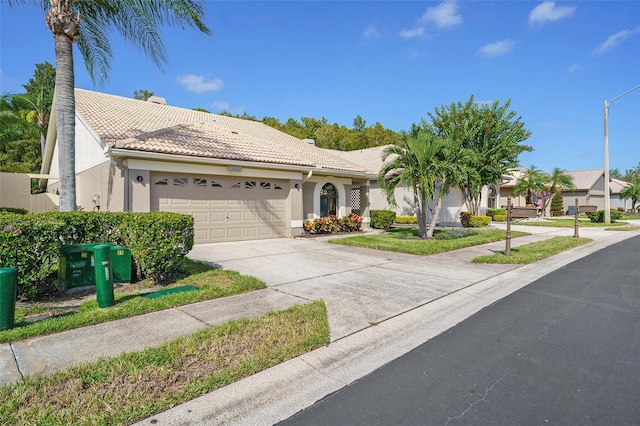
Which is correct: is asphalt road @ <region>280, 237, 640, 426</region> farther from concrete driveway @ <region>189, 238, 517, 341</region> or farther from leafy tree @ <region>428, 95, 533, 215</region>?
leafy tree @ <region>428, 95, 533, 215</region>

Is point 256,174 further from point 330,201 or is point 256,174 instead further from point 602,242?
point 602,242

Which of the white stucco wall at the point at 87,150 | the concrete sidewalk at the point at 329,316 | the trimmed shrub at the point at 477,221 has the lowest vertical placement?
the concrete sidewalk at the point at 329,316

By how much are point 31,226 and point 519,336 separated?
742 centimetres

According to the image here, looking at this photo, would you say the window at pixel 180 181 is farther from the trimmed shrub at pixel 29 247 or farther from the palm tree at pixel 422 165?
the palm tree at pixel 422 165

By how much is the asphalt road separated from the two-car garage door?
393 inches

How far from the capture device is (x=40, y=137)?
101 feet

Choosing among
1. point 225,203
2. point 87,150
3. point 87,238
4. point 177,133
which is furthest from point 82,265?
point 87,150

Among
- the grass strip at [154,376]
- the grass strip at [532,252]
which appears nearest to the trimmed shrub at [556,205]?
the grass strip at [532,252]

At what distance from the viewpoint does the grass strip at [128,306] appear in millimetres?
4543

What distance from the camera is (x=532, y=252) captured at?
11.4m

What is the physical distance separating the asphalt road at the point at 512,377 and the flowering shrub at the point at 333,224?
35.3 ft

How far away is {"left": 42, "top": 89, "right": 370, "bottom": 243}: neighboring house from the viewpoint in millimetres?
11375

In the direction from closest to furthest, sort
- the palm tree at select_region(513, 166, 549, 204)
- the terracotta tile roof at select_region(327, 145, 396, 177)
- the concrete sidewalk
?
the concrete sidewalk
the terracotta tile roof at select_region(327, 145, 396, 177)
the palm tree at select_region(513, 166, 549, 204)

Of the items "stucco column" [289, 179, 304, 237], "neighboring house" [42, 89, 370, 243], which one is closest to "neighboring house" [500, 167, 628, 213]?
"neighboring house" [42, 89, 370, 243]
